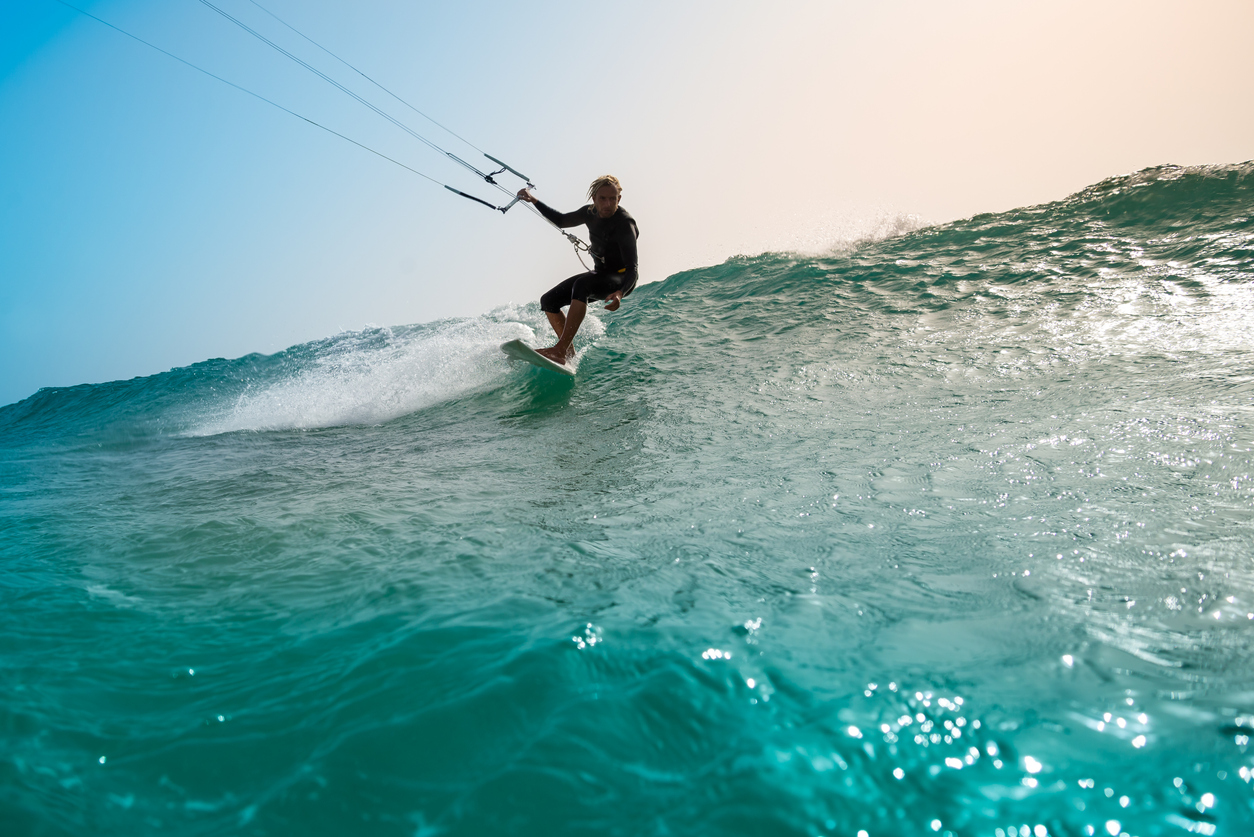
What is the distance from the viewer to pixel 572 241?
745cm

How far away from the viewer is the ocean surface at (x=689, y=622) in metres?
1.39

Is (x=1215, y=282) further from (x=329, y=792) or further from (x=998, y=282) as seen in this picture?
(x=329, y=792)

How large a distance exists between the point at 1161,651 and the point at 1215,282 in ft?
27.5

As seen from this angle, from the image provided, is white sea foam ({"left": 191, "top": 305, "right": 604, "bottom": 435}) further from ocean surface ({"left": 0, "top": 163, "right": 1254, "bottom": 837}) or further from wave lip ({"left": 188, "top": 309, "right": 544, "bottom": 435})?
ocean surface ({"left": 0, "top": 163, "right": 1254, "bottom": 837})

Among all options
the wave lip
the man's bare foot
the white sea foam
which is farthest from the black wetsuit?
the wave lip

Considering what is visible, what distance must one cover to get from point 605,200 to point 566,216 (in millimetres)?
534

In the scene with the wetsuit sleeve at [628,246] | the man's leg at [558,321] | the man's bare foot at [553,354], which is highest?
the wetsuit sleeve at [628,246]

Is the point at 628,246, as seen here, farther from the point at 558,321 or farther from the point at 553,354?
the point at 553,354

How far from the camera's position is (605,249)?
7.19 m

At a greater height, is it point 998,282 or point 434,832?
point 998,282

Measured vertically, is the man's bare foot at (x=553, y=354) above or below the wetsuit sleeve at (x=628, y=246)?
below

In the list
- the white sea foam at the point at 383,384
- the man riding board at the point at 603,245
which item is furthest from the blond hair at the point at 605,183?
the white sea foam at the point at 383,384

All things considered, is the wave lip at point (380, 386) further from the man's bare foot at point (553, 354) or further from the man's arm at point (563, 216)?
the man's arm at point (563, 216)

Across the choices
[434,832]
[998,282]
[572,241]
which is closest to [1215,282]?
[998,282]
